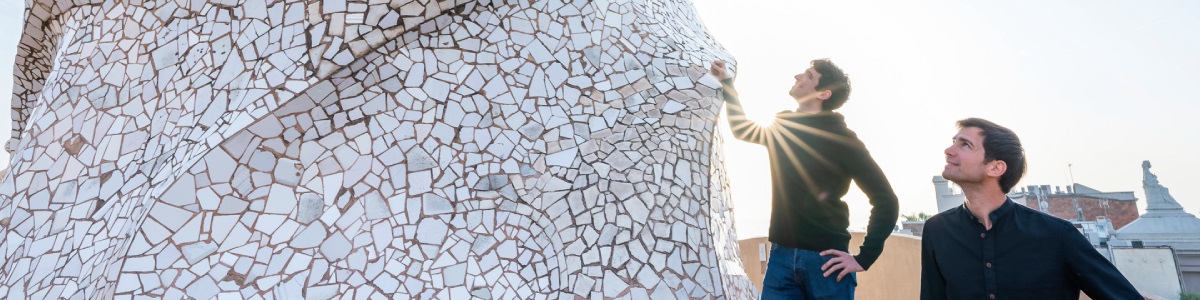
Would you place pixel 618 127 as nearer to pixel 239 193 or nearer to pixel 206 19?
pixel 239 193

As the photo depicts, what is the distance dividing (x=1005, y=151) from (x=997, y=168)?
6cm

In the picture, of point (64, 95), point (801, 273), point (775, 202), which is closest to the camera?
point (801, 273)

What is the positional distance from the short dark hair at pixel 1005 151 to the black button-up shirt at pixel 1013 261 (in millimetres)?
77

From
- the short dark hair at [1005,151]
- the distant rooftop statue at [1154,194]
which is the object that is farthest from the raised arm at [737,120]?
the distant rooftop statue at [1154,194]

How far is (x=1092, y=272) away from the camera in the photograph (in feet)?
5.41

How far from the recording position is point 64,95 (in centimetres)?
452

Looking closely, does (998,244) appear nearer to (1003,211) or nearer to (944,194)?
(1003,211)

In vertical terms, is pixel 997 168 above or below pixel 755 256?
Answer: below

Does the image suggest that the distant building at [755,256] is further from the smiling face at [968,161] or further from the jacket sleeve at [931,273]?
the smiling face at [968,161]

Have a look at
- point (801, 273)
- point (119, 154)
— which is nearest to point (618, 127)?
point (801, 273)

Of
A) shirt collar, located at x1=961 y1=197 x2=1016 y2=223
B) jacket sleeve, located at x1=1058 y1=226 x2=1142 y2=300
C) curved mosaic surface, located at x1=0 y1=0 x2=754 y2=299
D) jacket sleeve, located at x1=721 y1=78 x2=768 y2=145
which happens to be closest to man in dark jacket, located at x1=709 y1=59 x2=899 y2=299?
jacket sleeve, located at x1=721 y1=78 x2=768 y2=145

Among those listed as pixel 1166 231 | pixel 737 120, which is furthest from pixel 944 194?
pixel 737 120

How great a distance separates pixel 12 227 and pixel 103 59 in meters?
1.25

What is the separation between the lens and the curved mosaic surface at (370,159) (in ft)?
11.5
